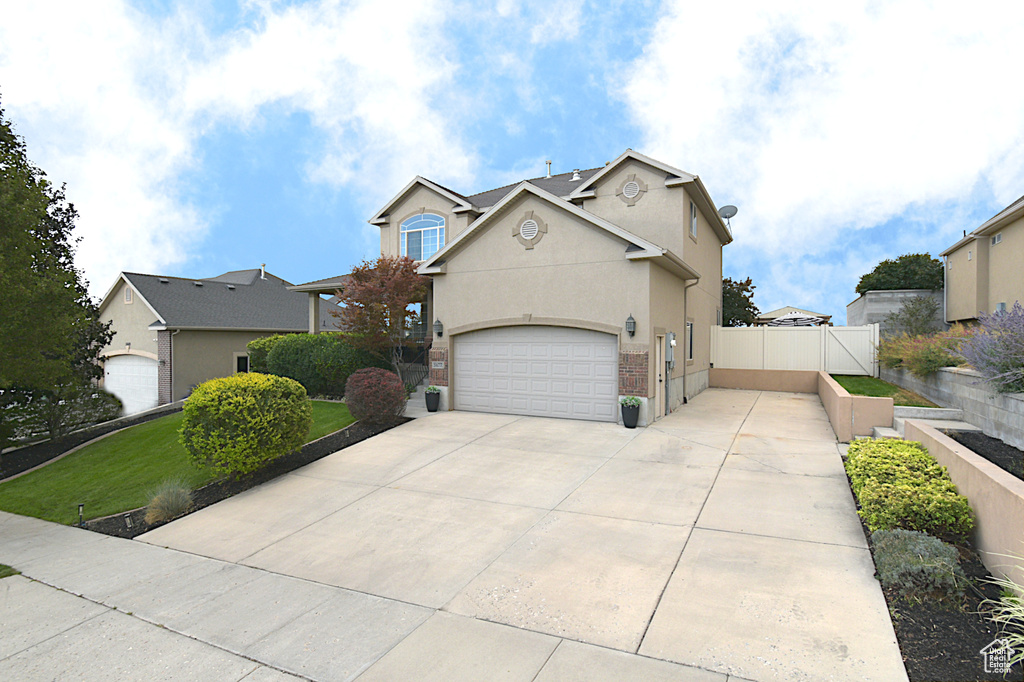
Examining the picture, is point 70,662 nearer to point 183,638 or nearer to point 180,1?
point 183,638

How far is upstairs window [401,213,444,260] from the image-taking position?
66.2 feet

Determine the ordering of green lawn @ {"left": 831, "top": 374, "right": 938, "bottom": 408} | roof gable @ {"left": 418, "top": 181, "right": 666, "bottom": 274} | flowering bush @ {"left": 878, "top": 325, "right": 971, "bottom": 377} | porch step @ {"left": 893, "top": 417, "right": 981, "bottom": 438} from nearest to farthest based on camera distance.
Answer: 1. porch step @ {"left": 893, "top": 417, "right": 981, "bottom": 438}
2. flowering bush @ {"left": 878, "top": 325, "right": 971, "bottom": 377}
3. green lawn @ {"left": 831, "top": 374, "right": 938, "bottom": 408}
4. roof gable @ {"left": 418, "top": 181, "right": 666, "bottom": 274}

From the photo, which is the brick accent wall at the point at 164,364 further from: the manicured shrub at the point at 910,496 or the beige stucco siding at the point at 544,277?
the manicured shrub at the point at 910,496

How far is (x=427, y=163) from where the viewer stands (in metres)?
22.0

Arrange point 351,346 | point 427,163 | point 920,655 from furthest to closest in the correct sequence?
point 427,163 → point 351,346 → point 920,655

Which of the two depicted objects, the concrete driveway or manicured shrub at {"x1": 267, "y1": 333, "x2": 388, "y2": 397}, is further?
manicured shrub at {"x1": 267, "y1": 333, "x2": 388, "y2": 397}

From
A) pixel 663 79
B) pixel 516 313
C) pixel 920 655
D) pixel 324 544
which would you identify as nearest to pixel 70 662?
pixel 324 544

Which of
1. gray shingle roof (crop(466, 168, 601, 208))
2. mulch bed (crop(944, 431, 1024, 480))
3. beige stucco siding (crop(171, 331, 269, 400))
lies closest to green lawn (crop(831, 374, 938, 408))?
mulch bed (crop(944, 431, 1024, 480))

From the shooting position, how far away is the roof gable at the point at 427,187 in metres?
19.4

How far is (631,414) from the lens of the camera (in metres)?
12.1

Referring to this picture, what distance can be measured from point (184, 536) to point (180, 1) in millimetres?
13430

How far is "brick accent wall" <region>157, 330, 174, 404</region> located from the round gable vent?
1777cm

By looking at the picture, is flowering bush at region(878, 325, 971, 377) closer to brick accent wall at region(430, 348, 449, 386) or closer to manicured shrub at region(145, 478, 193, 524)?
brick accent wall at region(430, 348, 449, 386)

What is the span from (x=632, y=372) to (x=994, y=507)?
769 centimetres
